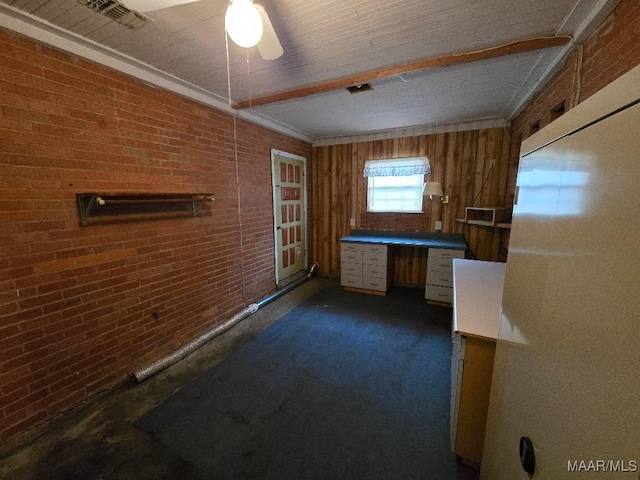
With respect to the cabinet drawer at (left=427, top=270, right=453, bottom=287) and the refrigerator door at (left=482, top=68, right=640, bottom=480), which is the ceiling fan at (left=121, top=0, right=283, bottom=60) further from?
the cabinet drawer at (left=427, top=270, right=453, bottom=287)

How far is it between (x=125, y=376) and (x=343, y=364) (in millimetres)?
1842

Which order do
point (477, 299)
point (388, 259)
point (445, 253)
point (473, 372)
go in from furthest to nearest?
point (388, 259) < point (445, 253) < point (477, 299) < point (473, 372)

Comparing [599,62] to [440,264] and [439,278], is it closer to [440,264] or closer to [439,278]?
[440,264]

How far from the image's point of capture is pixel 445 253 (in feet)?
11.4

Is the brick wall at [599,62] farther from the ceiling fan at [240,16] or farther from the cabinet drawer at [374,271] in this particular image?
the cabinet drawer at [374,271]

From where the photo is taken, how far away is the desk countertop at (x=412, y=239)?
361cm

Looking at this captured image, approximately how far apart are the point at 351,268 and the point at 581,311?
3.65 meters

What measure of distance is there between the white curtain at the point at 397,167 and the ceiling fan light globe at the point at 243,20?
332 centimetres

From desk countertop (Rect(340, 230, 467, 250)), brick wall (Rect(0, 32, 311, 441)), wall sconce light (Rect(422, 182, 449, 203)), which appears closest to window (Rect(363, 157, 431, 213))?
wall sconce light (Rect(422, 182, 449, 203))

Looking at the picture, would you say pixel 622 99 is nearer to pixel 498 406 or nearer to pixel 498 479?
pixel 498 406

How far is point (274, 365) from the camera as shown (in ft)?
7.61

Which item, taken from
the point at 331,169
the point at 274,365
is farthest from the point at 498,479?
the point at 331,169

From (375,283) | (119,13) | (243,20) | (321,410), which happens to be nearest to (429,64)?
(243,20)

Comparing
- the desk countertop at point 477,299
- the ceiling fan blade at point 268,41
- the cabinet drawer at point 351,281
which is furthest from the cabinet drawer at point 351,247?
the ceiling fan blade at point 268,41
